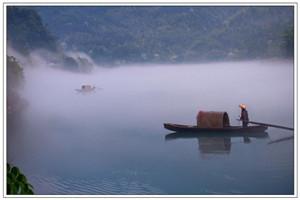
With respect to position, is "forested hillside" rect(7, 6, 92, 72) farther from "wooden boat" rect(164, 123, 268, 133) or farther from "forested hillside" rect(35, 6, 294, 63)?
"wooden boat" rect(164, 123, 268, 133)

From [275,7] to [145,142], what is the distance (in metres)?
1.08

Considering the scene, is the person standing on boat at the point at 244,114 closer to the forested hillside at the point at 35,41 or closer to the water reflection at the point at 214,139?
the water reflection at the point at 214,139

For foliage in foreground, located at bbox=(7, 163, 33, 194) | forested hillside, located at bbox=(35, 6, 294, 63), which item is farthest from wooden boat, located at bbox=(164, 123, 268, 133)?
foliage in foreground, located at bbox=(7, 163, 33, 194)

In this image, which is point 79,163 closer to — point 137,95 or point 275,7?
point 137,95

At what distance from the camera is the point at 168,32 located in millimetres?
3164

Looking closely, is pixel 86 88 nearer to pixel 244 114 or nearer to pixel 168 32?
pixel 168 32

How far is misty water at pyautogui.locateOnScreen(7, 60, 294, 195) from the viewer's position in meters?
3.06

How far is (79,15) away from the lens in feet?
10.2

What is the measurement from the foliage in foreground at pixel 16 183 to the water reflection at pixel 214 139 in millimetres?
→ 845

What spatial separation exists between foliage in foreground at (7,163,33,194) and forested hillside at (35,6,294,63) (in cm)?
79

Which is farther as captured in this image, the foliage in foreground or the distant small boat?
the distant small boat

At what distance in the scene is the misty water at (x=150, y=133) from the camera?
3062 millimetres

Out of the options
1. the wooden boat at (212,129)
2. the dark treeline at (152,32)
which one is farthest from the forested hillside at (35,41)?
the wooden boat at (212,129)

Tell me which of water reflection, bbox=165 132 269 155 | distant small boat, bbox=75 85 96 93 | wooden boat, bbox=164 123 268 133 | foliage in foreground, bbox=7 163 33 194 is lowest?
foliage in foreground, bbox=7 163 33 194
